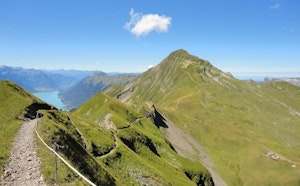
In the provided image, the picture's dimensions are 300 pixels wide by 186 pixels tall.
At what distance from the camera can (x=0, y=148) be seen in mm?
32594

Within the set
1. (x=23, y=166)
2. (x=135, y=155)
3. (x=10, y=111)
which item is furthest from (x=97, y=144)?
(x=23, y=166)

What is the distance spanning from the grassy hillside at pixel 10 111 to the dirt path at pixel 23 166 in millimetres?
985

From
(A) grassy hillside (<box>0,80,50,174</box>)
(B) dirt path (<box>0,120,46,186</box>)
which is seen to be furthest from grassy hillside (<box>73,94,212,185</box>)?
(B) dirt path (<box>0,120,46,186</box>)

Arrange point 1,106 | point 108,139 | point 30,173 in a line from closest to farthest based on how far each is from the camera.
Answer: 1. point 30,173
2. point 1,106
3. point 108,139

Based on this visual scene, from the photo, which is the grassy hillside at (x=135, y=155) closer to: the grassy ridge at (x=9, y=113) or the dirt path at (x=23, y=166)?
the grassy ridge at (x=9, y=113)

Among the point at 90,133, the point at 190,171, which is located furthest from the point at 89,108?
the point at 90,133

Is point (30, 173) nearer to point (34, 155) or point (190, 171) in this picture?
point (34, 155)

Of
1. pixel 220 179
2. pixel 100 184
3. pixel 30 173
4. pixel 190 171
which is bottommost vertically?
pixel 220 179

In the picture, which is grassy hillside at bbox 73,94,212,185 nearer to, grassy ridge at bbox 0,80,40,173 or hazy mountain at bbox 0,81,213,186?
hazy mountain at bbox 0,81,213,186

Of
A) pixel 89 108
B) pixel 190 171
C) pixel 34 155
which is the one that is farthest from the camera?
pixel 89 108

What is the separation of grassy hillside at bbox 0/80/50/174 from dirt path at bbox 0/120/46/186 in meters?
0.98

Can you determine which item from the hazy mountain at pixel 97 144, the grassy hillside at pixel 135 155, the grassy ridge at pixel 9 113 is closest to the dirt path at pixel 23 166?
the hazy mountain at pixel 97 144

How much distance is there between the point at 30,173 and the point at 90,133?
50825 mm

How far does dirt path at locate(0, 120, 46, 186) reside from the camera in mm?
25688
